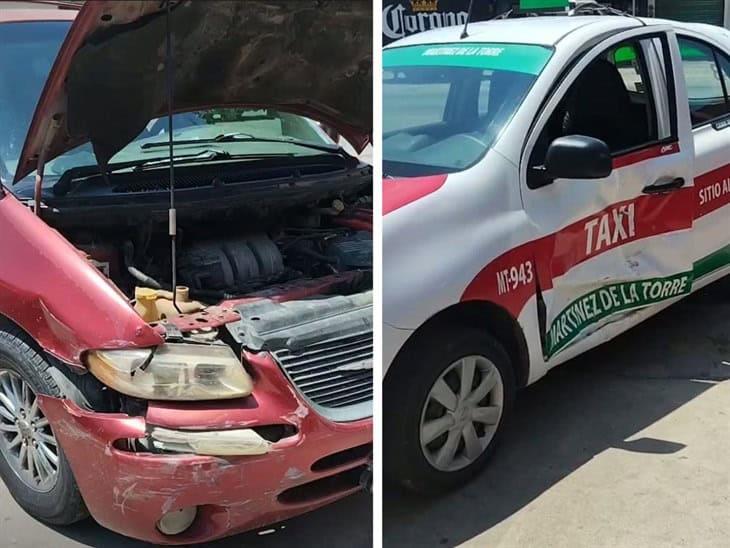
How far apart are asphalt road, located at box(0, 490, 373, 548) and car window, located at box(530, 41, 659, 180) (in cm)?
129

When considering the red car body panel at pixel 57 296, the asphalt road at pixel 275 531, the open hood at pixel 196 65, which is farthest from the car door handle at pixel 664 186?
the red car body panel at pixel 57 296

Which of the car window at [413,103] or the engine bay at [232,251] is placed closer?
the engine bay at [232,251]

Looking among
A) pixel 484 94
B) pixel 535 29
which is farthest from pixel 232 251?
pixel 535 29

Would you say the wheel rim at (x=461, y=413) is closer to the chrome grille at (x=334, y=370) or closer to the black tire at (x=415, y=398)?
the black tire at (x=415, y=398)

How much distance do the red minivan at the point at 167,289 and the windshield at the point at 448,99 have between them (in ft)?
0.87

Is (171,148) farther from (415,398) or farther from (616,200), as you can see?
(616,200)

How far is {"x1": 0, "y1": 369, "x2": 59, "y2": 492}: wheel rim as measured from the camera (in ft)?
6.76

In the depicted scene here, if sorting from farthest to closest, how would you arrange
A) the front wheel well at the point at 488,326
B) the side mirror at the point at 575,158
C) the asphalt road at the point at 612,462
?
1. the side mirror at the point at 575,158
2. the asphalt road at the point at 612,462
3. the front wheel well at the point at 488,326

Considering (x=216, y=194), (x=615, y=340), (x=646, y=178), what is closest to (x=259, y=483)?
(x=216, y=194)

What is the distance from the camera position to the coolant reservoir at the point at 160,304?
1.97 m

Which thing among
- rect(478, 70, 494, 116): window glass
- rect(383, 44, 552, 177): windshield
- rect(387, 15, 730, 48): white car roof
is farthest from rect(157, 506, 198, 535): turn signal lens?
rect(478, 70, 494, 116): window glass

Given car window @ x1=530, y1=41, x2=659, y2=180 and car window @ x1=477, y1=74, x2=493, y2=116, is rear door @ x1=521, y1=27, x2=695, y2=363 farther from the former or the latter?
car window @ x1=477, y1=74, x2=493, y2=116

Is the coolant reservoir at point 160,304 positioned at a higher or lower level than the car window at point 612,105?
lower

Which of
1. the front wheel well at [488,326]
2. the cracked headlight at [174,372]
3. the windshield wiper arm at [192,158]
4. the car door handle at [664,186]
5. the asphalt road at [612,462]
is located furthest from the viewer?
the car door handle at [664,186]
